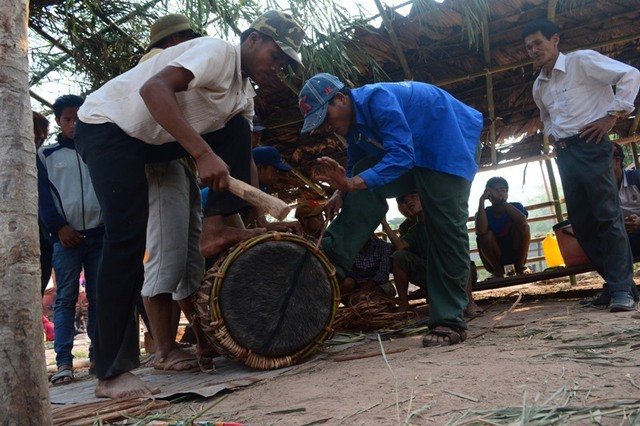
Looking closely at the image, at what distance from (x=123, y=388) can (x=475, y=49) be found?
4.13 m

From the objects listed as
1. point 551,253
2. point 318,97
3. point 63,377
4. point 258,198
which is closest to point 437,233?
point 318,97

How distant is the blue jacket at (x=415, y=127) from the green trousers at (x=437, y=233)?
81 millimetres

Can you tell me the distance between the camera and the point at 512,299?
4.70 metres

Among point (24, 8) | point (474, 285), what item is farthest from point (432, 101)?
point (474, 285)

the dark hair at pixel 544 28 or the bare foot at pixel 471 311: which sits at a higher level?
the dark hair at pixel 544 28

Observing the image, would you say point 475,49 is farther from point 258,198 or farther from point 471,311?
point 258,198

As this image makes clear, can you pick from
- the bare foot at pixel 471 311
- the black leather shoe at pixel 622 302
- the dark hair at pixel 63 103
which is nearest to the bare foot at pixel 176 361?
the dark hair at pixel 63 103

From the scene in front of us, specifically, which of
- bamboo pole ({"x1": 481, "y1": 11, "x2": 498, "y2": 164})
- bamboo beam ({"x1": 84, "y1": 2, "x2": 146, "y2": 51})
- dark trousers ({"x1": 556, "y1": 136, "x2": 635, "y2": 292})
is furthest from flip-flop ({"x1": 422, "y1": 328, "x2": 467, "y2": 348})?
bamboo beam ({"x1": 84, "y1": 2, "x2": 146, "y2": 51})

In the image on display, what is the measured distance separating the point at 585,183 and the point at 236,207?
6.95 feet

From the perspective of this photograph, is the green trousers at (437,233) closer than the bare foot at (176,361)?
No

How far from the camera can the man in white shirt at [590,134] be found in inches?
122

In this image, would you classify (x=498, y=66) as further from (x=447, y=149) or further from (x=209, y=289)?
(x=209, y=289)

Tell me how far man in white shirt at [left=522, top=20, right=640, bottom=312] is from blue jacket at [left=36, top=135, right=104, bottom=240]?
2.93 m

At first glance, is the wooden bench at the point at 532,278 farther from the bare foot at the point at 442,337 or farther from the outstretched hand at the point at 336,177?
the outstretched hand at the point at 336,177
